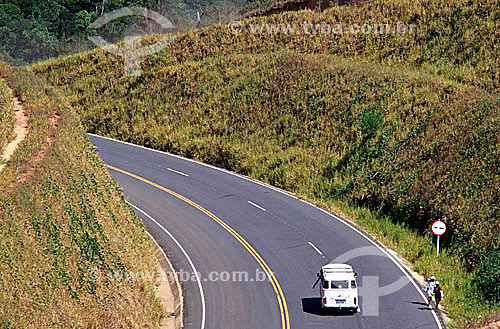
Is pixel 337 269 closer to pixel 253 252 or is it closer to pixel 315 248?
pixel 315 248

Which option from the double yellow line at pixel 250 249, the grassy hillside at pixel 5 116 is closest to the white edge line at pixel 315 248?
the double yellow line at pixel 250 249

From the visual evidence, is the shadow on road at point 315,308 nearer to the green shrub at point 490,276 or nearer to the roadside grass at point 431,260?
the roadside grass at point 431,260

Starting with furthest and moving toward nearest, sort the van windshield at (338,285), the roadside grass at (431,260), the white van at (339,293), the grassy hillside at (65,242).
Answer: the roadside grass at (431,260)
the van windshield at (338,285)
the white van at (339,293)
the grassy hillside at (65,242)

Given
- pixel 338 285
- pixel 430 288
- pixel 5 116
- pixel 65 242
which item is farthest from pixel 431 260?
pixel 5 116

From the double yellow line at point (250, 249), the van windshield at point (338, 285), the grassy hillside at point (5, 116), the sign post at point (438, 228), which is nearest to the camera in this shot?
the van windshield at point (338, 285)

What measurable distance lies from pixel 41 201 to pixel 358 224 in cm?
1844

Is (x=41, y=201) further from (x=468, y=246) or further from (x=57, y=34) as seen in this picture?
(x=57, y=34)

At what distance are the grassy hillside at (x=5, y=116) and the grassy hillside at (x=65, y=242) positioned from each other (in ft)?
2.99

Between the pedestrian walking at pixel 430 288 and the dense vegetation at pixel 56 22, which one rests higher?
the dense vegetation at pixel 56 22

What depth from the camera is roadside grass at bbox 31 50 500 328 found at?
104ft

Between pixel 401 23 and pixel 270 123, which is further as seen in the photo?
pixel 401 23

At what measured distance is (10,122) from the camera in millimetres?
28828

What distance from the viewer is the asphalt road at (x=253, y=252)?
989 inches

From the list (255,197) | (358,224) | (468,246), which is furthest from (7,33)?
(468,246)
